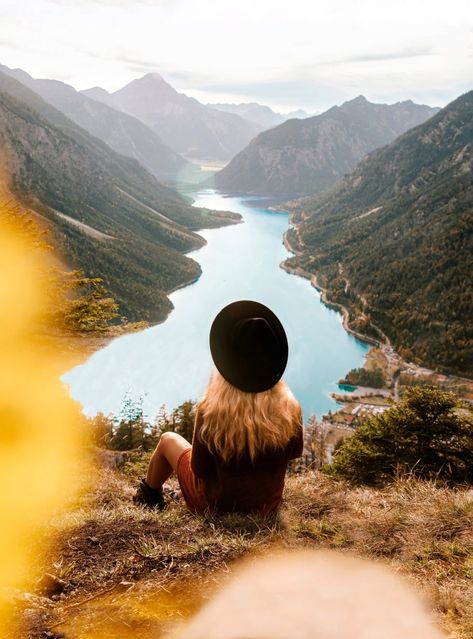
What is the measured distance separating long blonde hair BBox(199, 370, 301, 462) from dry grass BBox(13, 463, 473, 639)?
964 mm

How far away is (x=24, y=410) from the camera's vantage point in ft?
47.6

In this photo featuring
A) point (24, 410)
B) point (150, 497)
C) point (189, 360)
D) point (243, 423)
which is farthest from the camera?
point (189, 360)

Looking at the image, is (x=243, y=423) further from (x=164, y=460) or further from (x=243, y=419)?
(x=164, y=460)

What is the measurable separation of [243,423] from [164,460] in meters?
2.03

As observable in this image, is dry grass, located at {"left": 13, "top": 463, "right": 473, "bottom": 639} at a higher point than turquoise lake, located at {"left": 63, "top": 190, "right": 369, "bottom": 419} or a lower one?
higher

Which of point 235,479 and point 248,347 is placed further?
point 235,479

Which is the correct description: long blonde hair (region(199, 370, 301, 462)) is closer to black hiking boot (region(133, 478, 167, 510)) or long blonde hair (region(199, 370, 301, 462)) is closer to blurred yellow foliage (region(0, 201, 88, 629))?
black hiking boot (region(133, 478, 167, 510))

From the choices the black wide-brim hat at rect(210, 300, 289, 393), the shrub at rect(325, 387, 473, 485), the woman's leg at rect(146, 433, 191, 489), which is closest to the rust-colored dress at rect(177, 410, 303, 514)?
the woman's leg at rect(146, 433, 191, 489)

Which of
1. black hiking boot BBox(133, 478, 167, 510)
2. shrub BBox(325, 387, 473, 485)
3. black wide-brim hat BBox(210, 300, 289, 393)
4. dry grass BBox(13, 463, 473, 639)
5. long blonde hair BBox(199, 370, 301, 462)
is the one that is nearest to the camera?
dry grass BBox(13, 463, 473, 639)

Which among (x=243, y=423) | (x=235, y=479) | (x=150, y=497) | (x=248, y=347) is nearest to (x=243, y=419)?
(x=243, y=423)

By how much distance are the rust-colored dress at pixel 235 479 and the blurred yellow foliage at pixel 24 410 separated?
184cm

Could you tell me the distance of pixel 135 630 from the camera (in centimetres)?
350

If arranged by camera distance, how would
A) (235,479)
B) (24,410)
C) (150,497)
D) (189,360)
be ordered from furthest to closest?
1. (189,360)
2. (24,410)
3. (150,497)
4. (235,479)

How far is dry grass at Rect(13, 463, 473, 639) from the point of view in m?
3.73
